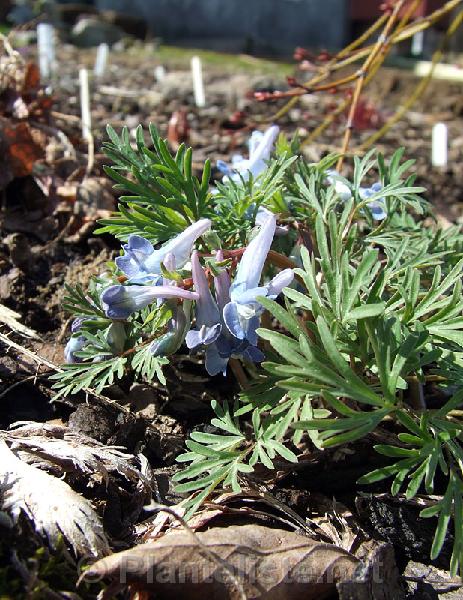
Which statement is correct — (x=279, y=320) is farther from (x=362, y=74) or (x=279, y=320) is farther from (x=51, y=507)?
(x=362, y=74)

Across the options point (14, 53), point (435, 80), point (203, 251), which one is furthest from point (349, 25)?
point (203, 251)

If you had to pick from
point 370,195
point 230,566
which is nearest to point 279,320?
point 230,566

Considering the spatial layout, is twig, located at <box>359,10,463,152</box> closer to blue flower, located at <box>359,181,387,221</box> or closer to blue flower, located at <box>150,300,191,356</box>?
blue flower, located at <box>359,181,387,221</box>

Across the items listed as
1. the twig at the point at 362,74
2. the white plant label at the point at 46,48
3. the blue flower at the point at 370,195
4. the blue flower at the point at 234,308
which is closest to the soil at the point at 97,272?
the white plant label at the point at 46,48

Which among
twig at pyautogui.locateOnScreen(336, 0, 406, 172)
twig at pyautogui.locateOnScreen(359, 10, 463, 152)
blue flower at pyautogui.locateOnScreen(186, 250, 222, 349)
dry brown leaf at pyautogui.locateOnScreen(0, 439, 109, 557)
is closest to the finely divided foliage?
blue flower at pyautogui.locateOnScreen(186, 250, 222, 349)

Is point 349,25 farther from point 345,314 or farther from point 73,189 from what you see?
point 345,314

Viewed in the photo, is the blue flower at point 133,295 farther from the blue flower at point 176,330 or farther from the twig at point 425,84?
the twig at point 425,84
